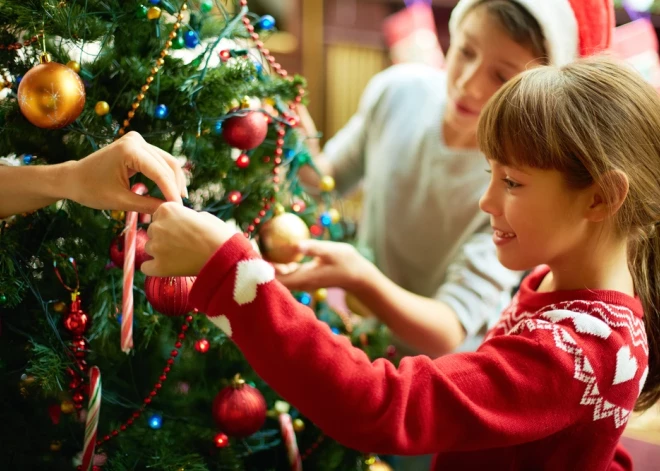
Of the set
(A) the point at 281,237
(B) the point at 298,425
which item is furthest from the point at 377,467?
(A) the point at 281,237

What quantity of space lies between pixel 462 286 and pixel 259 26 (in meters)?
0.58

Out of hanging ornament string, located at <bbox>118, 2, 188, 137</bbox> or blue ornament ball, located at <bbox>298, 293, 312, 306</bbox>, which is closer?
hanging ornament string, located at <bbox>118, 2, 188, 137</bbox>

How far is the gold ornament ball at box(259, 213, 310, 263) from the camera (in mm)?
861

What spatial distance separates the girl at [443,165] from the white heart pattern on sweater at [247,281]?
0.31m

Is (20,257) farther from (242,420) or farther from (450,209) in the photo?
(450,209)

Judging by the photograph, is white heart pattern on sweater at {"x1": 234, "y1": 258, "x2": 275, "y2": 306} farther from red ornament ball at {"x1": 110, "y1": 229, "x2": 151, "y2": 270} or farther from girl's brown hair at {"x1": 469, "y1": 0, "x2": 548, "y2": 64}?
girl's brown hair at {"x1": 469, "y1": 0, "x2": 548, "y2": 64}

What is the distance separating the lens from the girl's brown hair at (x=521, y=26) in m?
0.97

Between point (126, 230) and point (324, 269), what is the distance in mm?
324

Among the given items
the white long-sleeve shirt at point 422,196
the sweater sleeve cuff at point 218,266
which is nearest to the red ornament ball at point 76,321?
the sweater sleeve cuff at point 218,266

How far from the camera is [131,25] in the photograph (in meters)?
0.74

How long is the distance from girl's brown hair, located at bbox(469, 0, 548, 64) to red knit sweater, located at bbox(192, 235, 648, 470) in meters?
0.42

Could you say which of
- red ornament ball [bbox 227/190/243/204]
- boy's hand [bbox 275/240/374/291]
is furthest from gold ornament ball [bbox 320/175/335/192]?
red ornament ball [bbox 227/190/243/204]

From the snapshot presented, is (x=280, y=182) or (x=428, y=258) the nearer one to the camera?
(x=280, y=182)

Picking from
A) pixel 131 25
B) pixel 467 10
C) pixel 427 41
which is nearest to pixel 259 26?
pixel 131 25
